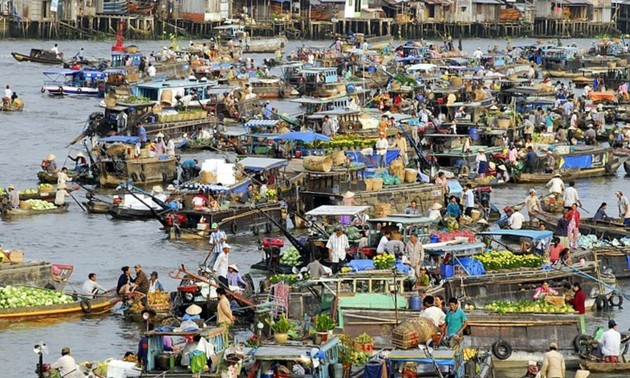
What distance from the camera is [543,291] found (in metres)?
29.2

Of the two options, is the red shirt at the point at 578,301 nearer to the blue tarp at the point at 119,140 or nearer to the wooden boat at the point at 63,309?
the wooden boat at the point at 63,309

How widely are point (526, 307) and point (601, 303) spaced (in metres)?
4.72

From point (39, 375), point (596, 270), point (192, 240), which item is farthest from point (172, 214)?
point (39, 375)

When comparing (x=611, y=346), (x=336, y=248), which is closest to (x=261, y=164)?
(x=336, y=248)

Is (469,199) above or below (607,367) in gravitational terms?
above

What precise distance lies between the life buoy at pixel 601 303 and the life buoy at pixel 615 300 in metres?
0.13

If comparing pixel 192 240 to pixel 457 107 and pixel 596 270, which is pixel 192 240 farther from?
pixel 457 107

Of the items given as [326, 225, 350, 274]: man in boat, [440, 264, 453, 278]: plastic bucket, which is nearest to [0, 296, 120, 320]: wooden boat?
[326, 225, 350, 274]: man in boat

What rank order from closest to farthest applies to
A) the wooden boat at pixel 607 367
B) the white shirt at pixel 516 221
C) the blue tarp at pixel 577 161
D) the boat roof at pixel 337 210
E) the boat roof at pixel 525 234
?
the wooden boat at pixel 607 367
the boat roof at pixel 525 234
the boat roof at pixel 337 210
the white shirt at pixel 516 221
the blue tarp at pixel 577 161

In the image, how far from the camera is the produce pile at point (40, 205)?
42.4 metres

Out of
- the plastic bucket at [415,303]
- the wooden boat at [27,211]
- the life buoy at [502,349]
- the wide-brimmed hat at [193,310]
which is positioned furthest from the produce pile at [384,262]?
the wooden boat at [27,211]

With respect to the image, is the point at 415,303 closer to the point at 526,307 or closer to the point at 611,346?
the point at 526,307

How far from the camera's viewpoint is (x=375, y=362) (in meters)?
23.1

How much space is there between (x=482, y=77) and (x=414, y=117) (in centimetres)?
1835
